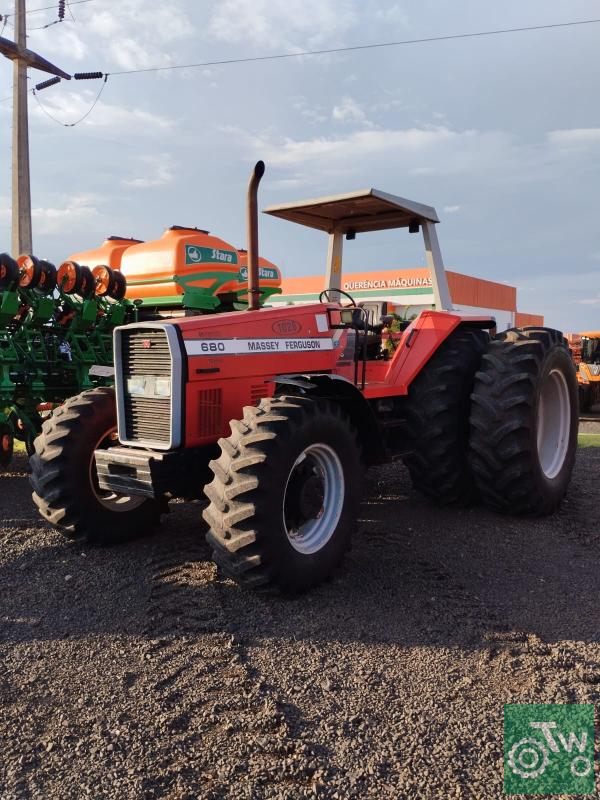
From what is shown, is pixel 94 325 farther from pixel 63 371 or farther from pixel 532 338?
pixel 532 338

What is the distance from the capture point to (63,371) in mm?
8875

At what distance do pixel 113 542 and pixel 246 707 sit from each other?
233 cm

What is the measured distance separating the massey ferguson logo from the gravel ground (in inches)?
64.7

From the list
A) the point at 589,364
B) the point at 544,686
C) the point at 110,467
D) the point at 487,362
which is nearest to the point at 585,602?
the point at 544,686

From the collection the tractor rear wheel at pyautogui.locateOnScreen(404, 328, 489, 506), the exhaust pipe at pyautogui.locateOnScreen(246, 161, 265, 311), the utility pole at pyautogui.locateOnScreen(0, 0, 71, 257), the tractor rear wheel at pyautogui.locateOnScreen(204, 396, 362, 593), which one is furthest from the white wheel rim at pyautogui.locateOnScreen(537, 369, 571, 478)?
the utility pole at pyautogui.locateOnScreen(0, 0, 71, 257)

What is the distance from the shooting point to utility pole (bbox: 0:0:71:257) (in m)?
14.8

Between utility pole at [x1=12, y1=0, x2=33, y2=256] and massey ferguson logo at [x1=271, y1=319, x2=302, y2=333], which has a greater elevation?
utility pole at [x1=12, y1=0, x2=33, y2=256]

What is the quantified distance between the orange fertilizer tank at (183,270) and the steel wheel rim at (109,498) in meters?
4.83

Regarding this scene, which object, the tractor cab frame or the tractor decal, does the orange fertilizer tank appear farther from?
the tractor decal

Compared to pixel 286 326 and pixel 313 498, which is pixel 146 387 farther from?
pixel 313 498

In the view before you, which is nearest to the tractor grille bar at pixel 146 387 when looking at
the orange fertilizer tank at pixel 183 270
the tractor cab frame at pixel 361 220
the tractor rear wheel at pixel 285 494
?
the tractor rear wheel at pixel 285 494

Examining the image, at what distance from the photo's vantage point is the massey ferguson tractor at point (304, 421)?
3.80 m

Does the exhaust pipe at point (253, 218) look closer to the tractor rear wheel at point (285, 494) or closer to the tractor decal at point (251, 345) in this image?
the tractor decal at point (251, 345)

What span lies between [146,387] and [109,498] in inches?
39.6
